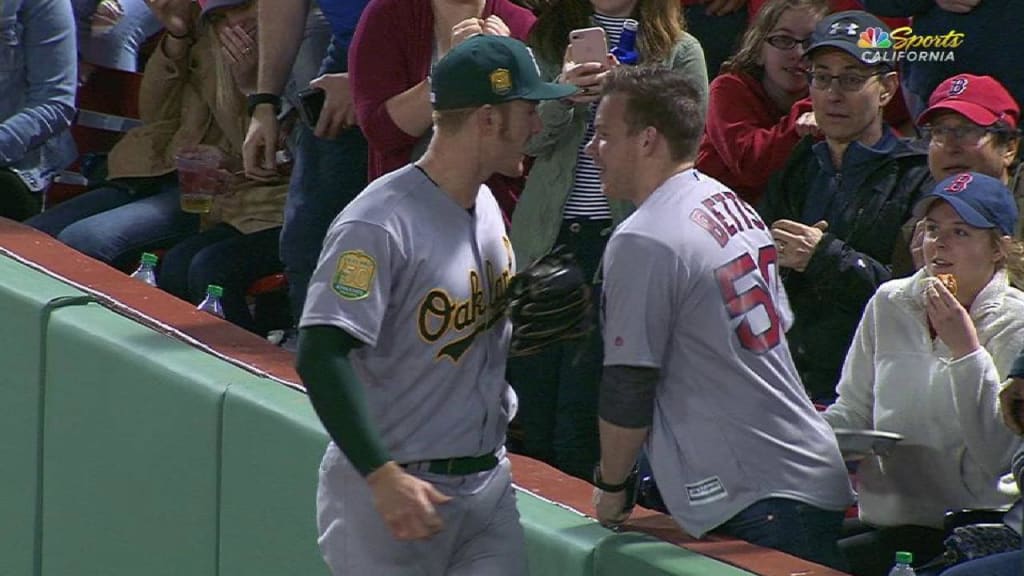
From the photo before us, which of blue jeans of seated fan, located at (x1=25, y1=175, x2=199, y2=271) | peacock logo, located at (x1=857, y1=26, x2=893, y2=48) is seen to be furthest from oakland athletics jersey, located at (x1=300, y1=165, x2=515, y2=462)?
blue jeans of seated fan, located at (x1=25, y1=175, x2=199, y2=271)

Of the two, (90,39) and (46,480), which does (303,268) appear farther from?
(90,39)

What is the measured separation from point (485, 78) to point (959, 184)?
1323 millimetres

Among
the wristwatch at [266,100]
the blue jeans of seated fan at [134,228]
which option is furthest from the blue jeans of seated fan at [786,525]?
the blue jeans of seated fan at [134,228]

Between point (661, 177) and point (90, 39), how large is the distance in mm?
4054

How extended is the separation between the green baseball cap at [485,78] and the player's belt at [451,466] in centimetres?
71

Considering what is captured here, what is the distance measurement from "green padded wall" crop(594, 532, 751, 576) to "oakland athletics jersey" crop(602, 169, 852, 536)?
0.11 m

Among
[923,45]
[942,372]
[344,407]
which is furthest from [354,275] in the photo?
[923,45]

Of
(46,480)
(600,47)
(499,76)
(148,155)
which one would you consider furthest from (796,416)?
(148,155)

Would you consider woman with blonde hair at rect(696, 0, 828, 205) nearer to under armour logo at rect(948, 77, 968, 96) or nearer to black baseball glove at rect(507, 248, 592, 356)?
Answer: under armour logo at rect(948, 77, 968, 96)

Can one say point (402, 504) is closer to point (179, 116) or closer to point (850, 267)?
point (850, 267)

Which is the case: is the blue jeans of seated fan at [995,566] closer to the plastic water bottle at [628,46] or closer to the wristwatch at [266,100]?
the plastic water bottle at [628,46]

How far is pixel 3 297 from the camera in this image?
6.11 metres

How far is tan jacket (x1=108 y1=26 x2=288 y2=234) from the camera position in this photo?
22.6ft

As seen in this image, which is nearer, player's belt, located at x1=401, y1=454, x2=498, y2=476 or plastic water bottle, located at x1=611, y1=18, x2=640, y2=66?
player's belt, located at x1=401, y1=454, x2=498, y2=476
